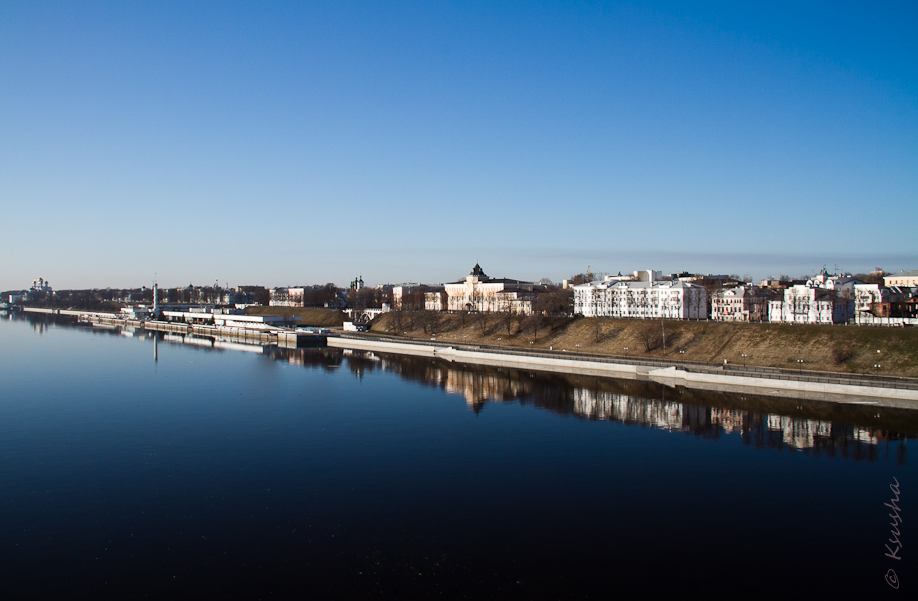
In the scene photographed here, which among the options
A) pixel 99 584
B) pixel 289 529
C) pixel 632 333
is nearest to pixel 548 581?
pixel 289 529

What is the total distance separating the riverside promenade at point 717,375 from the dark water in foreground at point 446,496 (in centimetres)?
253

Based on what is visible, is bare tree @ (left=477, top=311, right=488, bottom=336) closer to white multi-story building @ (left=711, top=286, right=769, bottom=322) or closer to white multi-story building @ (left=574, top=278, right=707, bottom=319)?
white multi-story building @ (left=574, top=278, right=707, bottom=319)

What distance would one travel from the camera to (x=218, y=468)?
23031 millimetres

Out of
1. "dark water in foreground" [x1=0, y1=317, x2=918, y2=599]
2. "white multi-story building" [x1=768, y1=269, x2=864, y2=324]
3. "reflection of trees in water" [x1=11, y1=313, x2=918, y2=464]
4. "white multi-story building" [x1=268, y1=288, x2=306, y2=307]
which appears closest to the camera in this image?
"dark water in foreground" [x1=0, y1=317, x2=918, y2=599]

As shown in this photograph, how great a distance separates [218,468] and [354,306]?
99.3m

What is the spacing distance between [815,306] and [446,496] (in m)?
53.2

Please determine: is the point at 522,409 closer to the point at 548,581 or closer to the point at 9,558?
the point at 548,581

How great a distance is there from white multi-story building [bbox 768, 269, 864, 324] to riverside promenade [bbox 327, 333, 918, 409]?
19.4 meters

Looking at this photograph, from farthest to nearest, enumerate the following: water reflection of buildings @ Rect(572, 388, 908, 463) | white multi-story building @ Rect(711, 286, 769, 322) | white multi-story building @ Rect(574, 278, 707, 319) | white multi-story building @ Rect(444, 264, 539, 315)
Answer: white multi-story building @ Rect(444, 264, 539, 315)
white multi-story building @ Rect(574, 278, 707, 319)
white multi-story building @ Rect(711, 286, 769, 322)
water reflection of buildings @ Rect(572, 388, 908, 463)

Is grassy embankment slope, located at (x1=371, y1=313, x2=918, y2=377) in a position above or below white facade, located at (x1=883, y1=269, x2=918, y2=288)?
below

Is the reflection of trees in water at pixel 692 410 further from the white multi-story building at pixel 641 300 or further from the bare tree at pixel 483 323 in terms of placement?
the white multi-story building at pixel 641 300

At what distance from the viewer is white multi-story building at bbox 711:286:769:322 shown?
66.3m

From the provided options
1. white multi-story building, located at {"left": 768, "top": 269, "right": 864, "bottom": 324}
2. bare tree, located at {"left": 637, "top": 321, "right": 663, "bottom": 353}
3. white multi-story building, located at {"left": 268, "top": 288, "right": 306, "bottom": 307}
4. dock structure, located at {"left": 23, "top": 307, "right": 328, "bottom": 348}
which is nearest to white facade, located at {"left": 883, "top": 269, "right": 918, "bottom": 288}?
white multi-story building, located at {"left": 768, "top": 269, "right": 864, "bottom": 324}

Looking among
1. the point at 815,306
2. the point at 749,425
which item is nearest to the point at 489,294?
the point at 815,306
